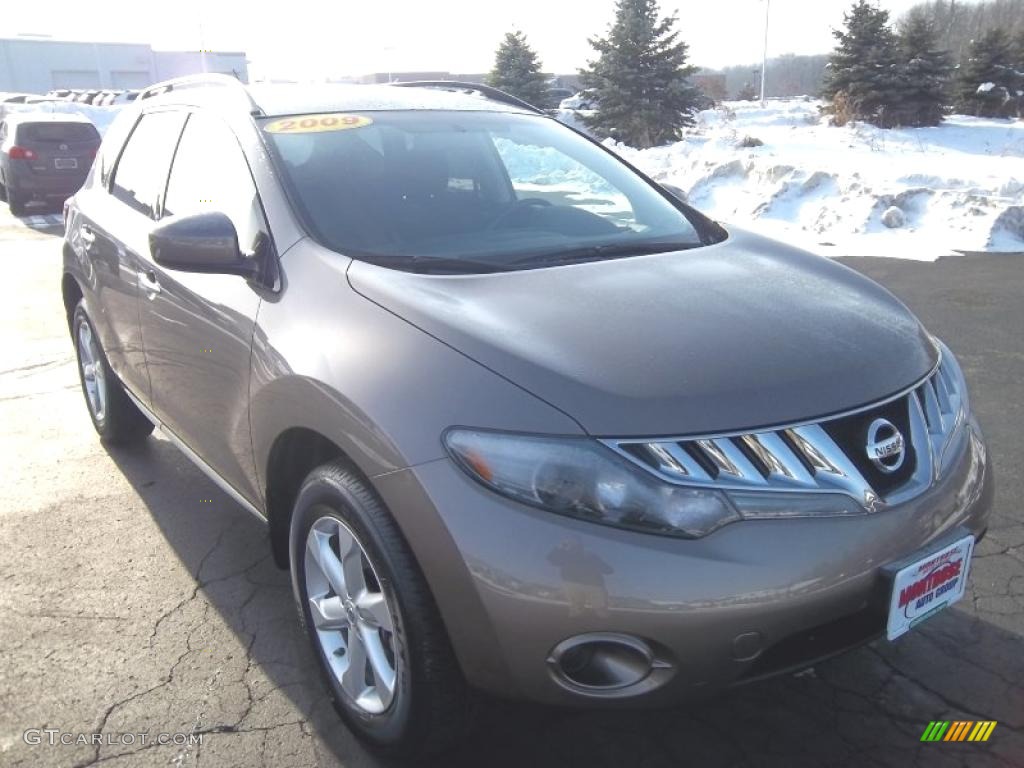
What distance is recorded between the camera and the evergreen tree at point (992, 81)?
22.8 metres

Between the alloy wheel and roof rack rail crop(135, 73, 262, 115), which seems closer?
the alloy wheel

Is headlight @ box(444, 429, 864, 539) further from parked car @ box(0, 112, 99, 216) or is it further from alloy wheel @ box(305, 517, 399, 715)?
parked car @ box(0, 112, 99, 216)

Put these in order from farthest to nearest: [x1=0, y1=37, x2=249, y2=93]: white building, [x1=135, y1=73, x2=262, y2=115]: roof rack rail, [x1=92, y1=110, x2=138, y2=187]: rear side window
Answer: [x1=0, y1=37, x2=249, y2=93]: white building < [x1=92, y1=110, x2=138, y2=187]: rear side window < [x1=135, y1=73, x2=262, y2=115]: roof rack rail

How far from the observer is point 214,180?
320cm

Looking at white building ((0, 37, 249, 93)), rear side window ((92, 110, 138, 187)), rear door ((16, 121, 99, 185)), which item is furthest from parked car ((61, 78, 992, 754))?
white building ((0, 37, 249, 93))

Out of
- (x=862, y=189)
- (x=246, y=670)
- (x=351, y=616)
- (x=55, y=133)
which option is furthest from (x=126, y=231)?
(x=55, y=133)

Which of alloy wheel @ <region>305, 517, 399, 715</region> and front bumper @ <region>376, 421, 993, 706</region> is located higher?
front bumper @ <region>376, 421, 993, 706</region>

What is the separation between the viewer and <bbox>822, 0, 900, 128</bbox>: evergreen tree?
19531 mm

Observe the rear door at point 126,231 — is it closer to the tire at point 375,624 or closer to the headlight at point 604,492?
the tire at point 375,624

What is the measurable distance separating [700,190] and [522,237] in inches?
412

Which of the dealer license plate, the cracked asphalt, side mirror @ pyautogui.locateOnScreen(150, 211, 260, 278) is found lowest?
the cracked asphalt

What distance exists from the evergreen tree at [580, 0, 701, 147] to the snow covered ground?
363 centimetres

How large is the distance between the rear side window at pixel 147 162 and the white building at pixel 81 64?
227 feet

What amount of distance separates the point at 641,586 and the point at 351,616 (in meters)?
0.91
